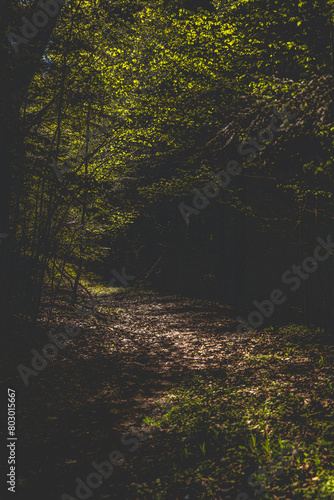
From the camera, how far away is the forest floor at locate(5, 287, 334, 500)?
13.6ft

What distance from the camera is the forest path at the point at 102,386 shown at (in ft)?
14.7

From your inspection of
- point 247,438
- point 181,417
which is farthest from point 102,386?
point 247,438

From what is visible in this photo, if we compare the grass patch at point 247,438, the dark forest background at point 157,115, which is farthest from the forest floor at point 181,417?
the dark forest background at point 157,115

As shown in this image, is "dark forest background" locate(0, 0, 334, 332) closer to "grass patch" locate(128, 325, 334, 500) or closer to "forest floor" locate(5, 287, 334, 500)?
"forest floor" locate(5, 287, 334, 500)

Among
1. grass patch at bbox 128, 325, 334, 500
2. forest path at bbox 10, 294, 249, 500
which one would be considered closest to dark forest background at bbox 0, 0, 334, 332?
forest path at bbox 10, 294, 249, 500

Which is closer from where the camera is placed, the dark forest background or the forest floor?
the forest floor

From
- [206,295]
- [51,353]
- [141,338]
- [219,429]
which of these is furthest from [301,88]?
[206,295]

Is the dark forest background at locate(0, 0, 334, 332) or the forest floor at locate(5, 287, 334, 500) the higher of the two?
the dark forest background at locate(0, 0, 334, 332)

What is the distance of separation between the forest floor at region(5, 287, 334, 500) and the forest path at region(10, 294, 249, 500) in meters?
0.02

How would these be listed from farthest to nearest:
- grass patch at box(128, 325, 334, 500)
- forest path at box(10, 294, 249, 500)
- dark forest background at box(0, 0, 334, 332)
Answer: dark forest background at box(0, 0, 334, 332), forest path at box(10, 294, 249, 500), grass patch at box(128, 325, 334, 500)

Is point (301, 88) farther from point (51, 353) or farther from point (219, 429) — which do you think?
point (51, 353)

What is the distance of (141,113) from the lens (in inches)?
510

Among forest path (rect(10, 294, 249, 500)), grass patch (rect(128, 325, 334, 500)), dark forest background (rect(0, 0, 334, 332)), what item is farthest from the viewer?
dark forest background (rect(0, 0, 334, 332))

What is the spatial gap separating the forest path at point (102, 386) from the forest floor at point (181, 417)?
0.07 ft
